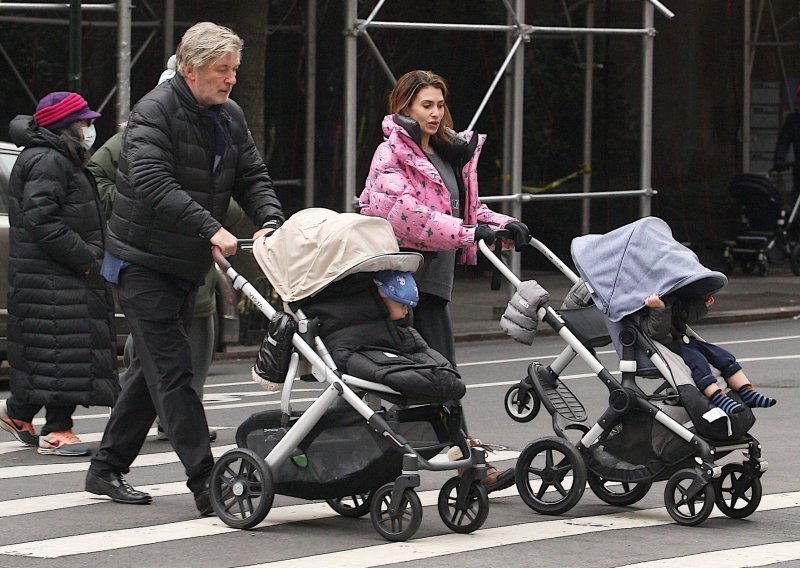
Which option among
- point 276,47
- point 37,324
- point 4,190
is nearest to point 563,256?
point 276,47

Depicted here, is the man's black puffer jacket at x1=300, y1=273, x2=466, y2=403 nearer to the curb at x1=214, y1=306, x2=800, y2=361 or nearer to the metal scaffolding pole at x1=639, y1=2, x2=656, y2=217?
the curb at x1=214, y1=306, x2=800, y2=361

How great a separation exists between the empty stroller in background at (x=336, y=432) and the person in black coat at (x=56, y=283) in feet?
7.89

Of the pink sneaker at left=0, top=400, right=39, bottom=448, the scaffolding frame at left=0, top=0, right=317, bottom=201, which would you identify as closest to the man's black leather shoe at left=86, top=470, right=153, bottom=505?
the pink sneaker at left=0, top=400, right=39, bottom=448

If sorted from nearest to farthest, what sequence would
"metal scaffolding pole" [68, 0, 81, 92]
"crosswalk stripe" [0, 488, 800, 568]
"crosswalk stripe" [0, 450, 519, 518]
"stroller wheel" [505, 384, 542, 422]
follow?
"crosswalk stripe" [0, 488, 800, 568], "crosswalk stripe" [0, 450, 519, 518], "stroller wheel" [505, 384, 542, 422], "metal scaffolding pole" [68, 0, 81, 92]

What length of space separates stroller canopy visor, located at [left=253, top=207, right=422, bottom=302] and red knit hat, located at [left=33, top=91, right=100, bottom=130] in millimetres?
2477

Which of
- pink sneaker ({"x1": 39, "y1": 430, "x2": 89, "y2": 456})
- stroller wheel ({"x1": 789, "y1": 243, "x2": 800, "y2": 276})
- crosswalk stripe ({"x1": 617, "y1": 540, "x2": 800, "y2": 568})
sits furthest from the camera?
stroller wheel ({"x1": 789, "y1": 243, "x2": 800, "y2": 276})

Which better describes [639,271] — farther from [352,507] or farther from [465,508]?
[352,507]

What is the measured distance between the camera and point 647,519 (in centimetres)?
775

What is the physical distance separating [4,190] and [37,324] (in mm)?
2772

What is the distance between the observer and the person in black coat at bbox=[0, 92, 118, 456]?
31.4ft

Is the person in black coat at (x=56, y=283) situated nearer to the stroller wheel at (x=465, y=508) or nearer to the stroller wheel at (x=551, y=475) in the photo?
the stroller wheel at (x=551, y=475)

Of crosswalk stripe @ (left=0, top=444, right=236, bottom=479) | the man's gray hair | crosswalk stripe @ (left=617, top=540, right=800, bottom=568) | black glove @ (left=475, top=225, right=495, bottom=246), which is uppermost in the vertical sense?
the man's gray hair

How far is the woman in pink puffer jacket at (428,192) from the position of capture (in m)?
8.03

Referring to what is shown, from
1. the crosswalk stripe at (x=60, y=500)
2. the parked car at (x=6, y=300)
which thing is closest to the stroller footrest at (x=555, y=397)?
the crosswalk stripe at (x=60, y=500)
